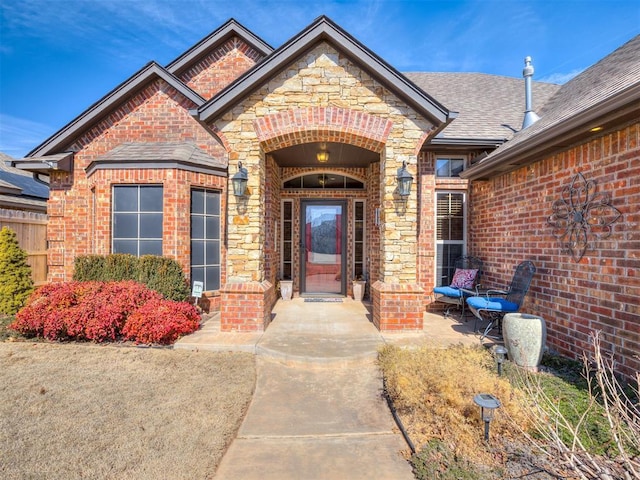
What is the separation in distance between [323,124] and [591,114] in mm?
3431

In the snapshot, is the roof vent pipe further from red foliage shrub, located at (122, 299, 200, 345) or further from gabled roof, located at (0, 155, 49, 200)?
gabled roof, located at (0, 155, 49, 200)

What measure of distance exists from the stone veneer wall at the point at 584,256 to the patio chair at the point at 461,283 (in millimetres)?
436

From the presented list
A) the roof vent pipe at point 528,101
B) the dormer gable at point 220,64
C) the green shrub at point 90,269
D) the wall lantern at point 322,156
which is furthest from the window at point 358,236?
the green shrub at point 90,269

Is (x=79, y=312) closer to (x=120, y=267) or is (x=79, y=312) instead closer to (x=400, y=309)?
(x=120, y=267)

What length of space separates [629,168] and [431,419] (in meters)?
3.43

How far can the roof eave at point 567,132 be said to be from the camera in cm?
325

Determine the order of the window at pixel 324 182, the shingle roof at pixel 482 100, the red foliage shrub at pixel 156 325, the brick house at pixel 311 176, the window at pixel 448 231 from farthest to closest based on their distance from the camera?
the window at pixel 324 182 < the window at pixel 448 231 < the shingle roof at pixel 482 100 < the brick house at pixel 311 176 < the red foliage shrub at pixel 156 325

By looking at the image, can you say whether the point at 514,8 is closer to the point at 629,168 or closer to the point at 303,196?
the point at 629,168

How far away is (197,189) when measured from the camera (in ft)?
23.1

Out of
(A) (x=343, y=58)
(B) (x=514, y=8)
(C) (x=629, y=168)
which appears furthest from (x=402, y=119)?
(B) (x=514, y=8)

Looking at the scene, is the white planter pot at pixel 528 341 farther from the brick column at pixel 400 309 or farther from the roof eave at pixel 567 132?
the roof eave at pixel 567 132

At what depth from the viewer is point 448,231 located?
710 centimetres

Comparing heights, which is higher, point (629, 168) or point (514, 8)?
point (514, 8)

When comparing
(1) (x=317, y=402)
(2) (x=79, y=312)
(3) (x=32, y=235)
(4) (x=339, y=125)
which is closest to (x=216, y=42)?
(4) (x=339, y=125)
